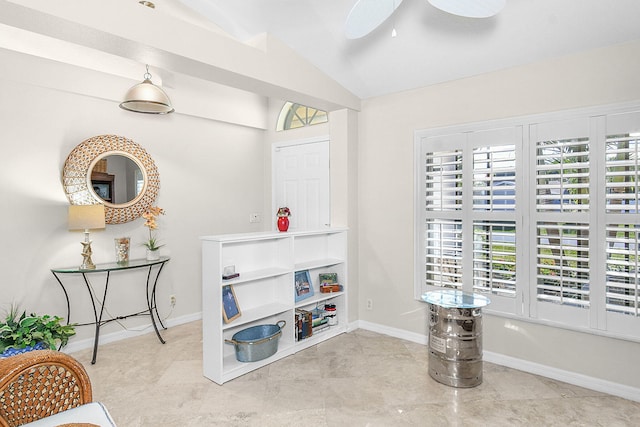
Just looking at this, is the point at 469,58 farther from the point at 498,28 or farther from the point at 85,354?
the point at 85,354

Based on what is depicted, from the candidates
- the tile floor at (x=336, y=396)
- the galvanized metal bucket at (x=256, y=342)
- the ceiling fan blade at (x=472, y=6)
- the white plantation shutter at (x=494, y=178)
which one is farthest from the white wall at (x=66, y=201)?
the ceiling fan blade at (x=472, y=6)

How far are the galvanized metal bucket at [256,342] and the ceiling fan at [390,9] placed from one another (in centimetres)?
234

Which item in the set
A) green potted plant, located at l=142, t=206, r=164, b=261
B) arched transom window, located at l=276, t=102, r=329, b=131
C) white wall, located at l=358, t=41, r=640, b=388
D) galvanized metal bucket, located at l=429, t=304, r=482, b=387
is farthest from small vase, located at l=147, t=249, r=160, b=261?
galvanized metal bucket, located at l=429, t=304, r=482, b=387

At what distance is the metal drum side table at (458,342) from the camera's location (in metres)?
2.76

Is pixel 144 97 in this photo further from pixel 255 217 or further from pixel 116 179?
pixel 255 217

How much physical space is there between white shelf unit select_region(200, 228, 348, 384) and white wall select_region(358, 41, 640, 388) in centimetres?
37

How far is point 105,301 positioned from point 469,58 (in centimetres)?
391

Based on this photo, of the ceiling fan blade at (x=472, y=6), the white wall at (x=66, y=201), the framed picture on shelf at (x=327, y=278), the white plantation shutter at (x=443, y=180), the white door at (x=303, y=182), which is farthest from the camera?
the white door at (x=303, y=182)

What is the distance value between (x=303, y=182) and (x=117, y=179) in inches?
77.2

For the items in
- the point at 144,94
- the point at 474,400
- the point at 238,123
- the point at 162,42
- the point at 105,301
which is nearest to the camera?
the point at 162,42

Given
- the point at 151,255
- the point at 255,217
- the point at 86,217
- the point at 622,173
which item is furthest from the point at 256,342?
the point at 622,173

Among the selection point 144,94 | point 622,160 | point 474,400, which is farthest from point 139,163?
point 622,160

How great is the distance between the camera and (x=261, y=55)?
2.95 metres

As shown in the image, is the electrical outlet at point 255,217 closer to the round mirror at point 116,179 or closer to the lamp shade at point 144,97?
the round mirror at point 116,179
